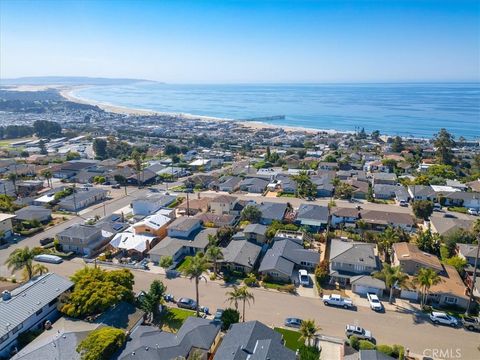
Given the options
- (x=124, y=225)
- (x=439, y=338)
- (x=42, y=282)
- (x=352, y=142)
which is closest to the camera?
(x=439, y=338)

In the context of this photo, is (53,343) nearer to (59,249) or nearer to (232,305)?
(232,305)

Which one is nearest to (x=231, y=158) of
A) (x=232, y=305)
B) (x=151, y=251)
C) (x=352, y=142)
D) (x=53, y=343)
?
(x=352, y=142)

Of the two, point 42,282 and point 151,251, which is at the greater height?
point 42,282

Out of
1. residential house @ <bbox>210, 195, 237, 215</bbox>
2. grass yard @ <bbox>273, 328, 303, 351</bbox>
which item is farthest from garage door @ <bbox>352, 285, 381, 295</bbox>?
residential house @ <bbox>210, 195, 237, 215</bbox>

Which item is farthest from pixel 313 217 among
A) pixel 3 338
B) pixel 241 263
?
pixel 3 338

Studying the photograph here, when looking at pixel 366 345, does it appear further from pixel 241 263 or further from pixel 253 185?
pixel 253 185

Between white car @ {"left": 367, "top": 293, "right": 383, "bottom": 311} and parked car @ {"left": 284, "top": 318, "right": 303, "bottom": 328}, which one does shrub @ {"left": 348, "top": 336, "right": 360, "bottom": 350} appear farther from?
white car @ {"left": 367, "top": 293, "right": 383, "bottom": 311}

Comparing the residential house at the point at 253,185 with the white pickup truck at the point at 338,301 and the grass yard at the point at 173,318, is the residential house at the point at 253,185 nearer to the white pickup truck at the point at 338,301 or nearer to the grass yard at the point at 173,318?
the white pickup truck at the point at 338,301
